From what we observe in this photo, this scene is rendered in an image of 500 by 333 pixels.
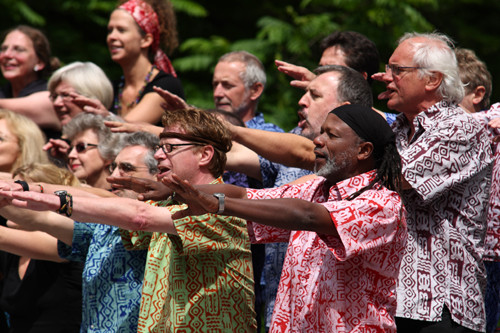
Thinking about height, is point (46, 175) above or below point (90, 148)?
above

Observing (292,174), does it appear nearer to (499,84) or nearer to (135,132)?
(135,132)

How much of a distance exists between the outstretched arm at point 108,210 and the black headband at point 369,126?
918 millimetres

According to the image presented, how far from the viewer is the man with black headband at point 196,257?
3951 mm

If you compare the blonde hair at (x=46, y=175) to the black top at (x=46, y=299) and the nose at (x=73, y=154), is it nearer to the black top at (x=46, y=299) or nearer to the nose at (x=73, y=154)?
the nose at (x=73, y=154)

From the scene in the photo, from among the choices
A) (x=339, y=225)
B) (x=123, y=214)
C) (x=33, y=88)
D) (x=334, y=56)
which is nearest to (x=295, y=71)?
(x=334, y=56)

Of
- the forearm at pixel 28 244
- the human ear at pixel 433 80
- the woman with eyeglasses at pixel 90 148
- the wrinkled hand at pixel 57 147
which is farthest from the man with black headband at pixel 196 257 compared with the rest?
the wrinkled hand at pixel 57 147

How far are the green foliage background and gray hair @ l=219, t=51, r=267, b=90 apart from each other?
2.64m

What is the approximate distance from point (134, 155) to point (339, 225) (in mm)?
1821

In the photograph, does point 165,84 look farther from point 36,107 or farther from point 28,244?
point 28,244

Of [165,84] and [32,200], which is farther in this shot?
[165,84]

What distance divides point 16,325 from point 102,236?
3.56 feet

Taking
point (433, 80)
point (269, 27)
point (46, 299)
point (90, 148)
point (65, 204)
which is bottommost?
point (269, 27)

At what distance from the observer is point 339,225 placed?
334cm

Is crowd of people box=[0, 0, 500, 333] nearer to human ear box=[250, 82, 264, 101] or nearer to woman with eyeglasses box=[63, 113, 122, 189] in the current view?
woman with eyeglasses box=[63, 113, 122, 189]
